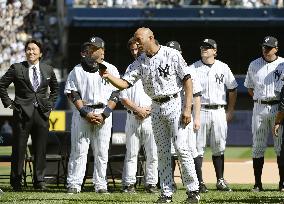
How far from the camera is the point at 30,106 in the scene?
12.7 m

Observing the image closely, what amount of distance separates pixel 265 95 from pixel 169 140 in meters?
2.74

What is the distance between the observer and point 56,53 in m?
30.3

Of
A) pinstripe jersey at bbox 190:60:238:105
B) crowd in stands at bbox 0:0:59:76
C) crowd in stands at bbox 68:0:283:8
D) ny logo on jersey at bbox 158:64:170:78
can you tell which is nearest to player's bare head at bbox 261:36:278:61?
pinstripe jersey at bbox 190:60:238:105

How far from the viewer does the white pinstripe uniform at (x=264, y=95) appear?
497 inches

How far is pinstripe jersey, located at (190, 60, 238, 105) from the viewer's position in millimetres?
12930

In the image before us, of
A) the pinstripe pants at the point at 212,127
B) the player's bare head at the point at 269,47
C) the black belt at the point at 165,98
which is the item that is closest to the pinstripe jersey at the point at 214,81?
the pinstripe pants at the point at 212,127

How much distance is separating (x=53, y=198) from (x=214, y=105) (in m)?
3.23

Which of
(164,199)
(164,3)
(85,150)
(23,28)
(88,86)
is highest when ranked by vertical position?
(164,3)

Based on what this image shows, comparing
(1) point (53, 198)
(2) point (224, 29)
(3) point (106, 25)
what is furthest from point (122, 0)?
(1) point (53, 198)

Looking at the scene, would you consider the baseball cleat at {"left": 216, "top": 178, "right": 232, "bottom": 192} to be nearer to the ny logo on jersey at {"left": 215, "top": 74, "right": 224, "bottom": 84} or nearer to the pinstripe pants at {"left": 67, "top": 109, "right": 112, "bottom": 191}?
the ny logo on jersey at {"left": 215, "top": 74, "right": 224, "bottom": 84}

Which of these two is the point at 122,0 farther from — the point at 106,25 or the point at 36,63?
the point at 36,63

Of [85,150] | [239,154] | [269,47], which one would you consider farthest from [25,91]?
[239,154]

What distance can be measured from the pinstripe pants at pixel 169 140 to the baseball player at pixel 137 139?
187 cm

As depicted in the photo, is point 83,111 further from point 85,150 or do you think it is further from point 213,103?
point 213,103
